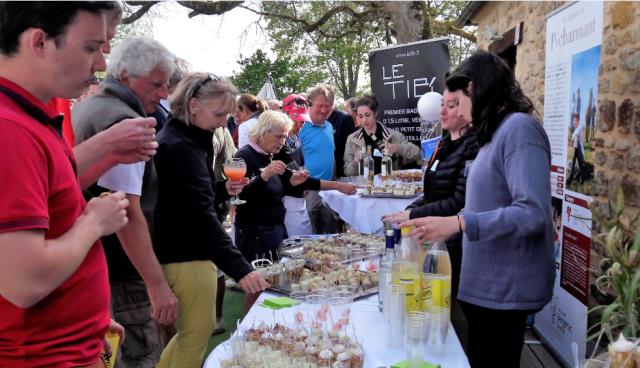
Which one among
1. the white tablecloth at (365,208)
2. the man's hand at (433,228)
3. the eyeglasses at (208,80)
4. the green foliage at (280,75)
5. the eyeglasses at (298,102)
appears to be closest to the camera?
the man's hand at (433,228)

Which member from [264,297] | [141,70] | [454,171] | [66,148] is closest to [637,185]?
[454,171]

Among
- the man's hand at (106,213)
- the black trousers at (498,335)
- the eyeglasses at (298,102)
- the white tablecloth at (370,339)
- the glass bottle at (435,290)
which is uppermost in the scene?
the eyeglasses at (298,102)

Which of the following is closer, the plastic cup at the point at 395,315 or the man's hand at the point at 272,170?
the plastic cup at the point at 395,315

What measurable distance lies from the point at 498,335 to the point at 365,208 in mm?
2655

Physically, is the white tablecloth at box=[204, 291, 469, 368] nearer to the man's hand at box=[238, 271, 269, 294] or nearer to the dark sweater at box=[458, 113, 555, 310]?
the man's hand at box=[238, 271, 269, 294]

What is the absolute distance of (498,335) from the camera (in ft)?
6.42

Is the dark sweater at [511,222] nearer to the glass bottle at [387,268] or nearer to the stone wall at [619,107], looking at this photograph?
the glass bottle at [387,268]

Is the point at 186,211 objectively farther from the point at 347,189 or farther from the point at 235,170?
the point at 347,189

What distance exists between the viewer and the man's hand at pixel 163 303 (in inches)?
77.7

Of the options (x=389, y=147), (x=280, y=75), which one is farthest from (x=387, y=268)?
(x=280, y=75)

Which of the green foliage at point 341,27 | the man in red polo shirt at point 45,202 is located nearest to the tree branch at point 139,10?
the green foliage at point 341,27

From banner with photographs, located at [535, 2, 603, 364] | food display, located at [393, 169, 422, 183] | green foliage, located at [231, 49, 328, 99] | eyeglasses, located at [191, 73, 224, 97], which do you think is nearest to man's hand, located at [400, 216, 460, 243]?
eyeglasses, located at [191, 73, 224, 97]

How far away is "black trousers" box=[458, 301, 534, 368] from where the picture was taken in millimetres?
1927

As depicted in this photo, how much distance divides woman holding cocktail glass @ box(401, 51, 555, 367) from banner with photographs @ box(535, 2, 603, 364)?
1305 millimetres
